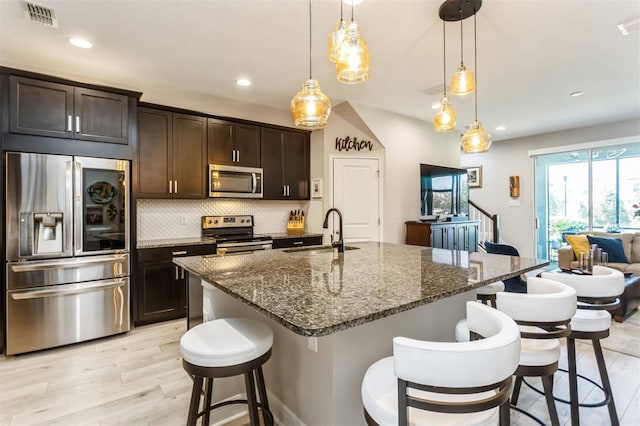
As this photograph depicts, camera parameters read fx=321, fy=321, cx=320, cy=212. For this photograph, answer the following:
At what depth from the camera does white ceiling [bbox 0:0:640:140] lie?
2404 mm

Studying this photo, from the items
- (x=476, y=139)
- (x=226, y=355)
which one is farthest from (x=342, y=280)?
(x=476, y=139)

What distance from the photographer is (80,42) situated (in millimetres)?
2857

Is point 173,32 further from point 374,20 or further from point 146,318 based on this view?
point 146,318

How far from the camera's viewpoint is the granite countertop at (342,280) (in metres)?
1.08

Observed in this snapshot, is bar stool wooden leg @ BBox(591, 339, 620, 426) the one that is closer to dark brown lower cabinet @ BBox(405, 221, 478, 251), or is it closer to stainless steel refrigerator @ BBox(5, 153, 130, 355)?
dark brown lower cabinet @ BBox(405, 221, 478, 251)

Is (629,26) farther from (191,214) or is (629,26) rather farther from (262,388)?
(191,214)

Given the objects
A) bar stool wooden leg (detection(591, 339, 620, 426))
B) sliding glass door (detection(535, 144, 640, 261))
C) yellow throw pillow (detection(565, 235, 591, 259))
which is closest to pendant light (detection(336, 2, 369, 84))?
bar stool wooden leg (detection(591, 339, 620, 426))

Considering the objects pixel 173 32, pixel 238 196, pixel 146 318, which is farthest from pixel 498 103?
pixel 146 318

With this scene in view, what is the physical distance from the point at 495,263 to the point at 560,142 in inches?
228

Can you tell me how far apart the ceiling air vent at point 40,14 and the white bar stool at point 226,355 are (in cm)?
263

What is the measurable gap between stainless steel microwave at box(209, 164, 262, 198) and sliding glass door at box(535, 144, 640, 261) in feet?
18.0

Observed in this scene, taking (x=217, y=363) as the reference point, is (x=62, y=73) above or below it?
above

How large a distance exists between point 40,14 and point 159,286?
2593mm

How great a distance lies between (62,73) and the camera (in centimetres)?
345
